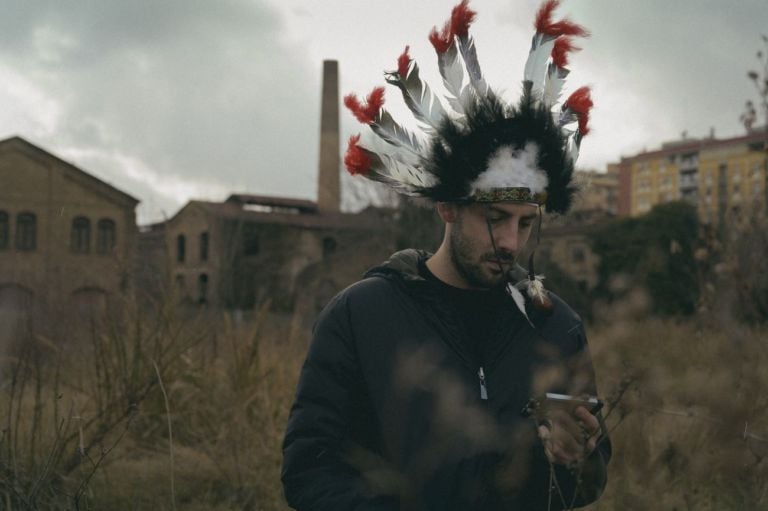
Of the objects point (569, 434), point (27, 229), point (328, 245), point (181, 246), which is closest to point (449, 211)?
point (569, 434)

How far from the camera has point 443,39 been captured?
297cm

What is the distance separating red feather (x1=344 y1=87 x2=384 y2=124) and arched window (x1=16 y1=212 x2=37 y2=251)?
3484cm

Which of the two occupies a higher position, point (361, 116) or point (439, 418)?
point (361, 116)

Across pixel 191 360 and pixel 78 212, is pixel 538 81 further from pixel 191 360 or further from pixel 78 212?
pixel 78 212

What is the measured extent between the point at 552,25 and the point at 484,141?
A: 1.73 feet

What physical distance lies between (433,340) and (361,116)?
855 mm

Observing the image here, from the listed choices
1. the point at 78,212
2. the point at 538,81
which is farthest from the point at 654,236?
the point at 538,81

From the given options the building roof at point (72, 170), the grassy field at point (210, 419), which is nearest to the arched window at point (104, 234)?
the building roof at point (72, 170)

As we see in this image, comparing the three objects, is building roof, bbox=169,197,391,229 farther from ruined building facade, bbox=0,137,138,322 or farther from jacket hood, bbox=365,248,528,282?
jacket hood, bbox=365,248,528,282

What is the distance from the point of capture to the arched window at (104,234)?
123 feet

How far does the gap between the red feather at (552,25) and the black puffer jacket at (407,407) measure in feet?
2.96

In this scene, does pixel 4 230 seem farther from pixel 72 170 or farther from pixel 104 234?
pixel 104 234

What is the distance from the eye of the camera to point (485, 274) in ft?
8.34

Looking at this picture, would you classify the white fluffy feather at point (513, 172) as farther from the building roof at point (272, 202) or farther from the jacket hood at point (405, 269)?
the building roof at point (272, 202)
